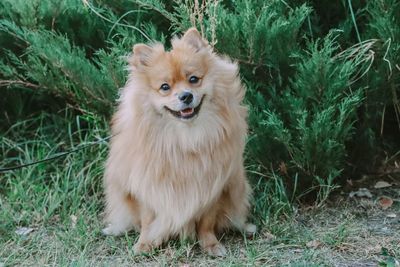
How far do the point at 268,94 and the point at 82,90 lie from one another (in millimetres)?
1376

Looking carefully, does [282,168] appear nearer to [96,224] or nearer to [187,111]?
[187,111]

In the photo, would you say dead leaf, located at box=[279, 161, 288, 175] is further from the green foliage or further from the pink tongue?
the pink tongue

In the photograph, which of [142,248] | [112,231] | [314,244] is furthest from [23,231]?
[314,244]

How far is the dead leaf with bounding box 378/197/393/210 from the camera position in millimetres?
4965

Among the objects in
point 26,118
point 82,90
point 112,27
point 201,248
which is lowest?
point 201,248

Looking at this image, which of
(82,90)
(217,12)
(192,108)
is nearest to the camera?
(192,108)

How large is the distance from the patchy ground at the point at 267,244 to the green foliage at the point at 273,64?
9.2 inches

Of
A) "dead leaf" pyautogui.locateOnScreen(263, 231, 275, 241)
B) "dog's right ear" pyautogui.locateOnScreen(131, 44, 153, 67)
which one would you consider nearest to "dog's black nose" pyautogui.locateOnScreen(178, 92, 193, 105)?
"dog's right ear" pyautogui.locateOnScreen(131, 44, 153, 67)

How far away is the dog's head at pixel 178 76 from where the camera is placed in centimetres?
386

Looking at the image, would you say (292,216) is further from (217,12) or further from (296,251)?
(217,12)

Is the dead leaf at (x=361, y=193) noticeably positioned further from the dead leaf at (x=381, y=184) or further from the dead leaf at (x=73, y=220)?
the dead leaf at (x=73, y=220)

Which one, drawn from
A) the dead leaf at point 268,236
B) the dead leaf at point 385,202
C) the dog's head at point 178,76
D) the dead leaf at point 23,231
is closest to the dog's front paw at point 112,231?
the dead leaf at point 23,231

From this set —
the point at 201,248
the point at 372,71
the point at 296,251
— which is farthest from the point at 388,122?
the point at 201,248

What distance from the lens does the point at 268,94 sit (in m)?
4.93
